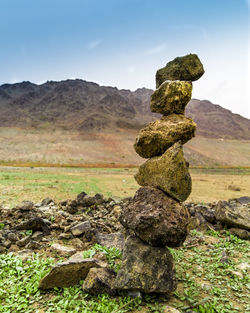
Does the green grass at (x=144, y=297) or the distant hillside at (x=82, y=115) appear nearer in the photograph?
the green grass at (x=144, y=297)

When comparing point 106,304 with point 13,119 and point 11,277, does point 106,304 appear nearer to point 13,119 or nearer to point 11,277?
point 11,277

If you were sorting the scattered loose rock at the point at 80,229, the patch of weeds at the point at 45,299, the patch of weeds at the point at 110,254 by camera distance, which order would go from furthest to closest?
the scattered loose rock at the point at 80,229, the patch of weeds at the point at 110,254, the patch of weeds at the point at 45,299

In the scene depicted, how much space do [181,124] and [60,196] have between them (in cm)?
1315

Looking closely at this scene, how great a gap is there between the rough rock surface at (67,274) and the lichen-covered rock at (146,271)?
31.9 inches

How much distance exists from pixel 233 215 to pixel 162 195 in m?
5.20

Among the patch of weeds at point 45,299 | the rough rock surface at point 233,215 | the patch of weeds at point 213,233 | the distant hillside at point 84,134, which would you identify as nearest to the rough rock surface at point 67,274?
the patch of weeds at point 45,299

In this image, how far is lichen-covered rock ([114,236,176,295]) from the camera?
4301 millimetres

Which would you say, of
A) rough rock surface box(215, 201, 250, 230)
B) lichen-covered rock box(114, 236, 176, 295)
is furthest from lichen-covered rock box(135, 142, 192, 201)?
rough rock surface box(215, 201, 250, 230)

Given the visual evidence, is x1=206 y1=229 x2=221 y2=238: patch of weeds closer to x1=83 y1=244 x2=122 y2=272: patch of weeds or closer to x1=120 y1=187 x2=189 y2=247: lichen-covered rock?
x1=83 y1=244 x2=122 y2=272: patch of weeds

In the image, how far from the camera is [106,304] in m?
4.13

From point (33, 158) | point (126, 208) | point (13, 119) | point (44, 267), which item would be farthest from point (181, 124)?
point (13, 119)

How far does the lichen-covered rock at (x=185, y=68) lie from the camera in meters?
5.51

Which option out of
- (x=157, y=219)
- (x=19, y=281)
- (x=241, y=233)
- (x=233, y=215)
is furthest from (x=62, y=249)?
(x=233, y=215)

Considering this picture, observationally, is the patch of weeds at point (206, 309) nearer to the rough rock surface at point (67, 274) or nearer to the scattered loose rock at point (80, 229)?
the rough rock surface at point (67, 274)
